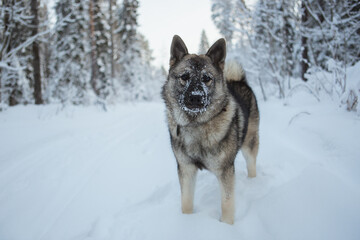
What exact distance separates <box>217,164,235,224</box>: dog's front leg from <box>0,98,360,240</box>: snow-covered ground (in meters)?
0.09

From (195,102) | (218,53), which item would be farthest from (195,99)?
(218,53)

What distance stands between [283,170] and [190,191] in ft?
4.17

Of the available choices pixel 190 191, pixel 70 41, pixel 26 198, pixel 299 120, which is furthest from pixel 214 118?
pixel 70 41

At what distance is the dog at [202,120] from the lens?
5.82 feet

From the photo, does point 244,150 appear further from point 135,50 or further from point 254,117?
point 135,50

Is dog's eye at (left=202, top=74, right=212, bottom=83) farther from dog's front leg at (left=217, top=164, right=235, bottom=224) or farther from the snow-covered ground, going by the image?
the snow-covered ground

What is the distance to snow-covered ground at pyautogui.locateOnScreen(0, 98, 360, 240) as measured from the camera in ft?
5.34

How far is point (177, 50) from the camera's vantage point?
220 centimetres

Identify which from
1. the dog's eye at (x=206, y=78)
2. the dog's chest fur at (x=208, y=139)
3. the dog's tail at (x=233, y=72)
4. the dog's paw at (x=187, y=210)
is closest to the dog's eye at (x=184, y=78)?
the dog's eye at (x=206, y=78)

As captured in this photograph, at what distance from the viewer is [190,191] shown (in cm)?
190

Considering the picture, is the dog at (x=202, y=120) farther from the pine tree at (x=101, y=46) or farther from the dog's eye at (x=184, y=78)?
the pine tree at (x=101, y=46)

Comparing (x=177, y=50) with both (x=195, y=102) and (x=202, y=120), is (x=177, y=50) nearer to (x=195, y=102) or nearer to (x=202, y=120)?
(x=195, y=102)

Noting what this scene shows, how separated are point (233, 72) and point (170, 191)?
1.91 m

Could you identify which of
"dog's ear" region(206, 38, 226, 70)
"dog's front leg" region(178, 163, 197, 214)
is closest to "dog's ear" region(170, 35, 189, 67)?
"dog's ear" region(206, 38, 226, 70)
